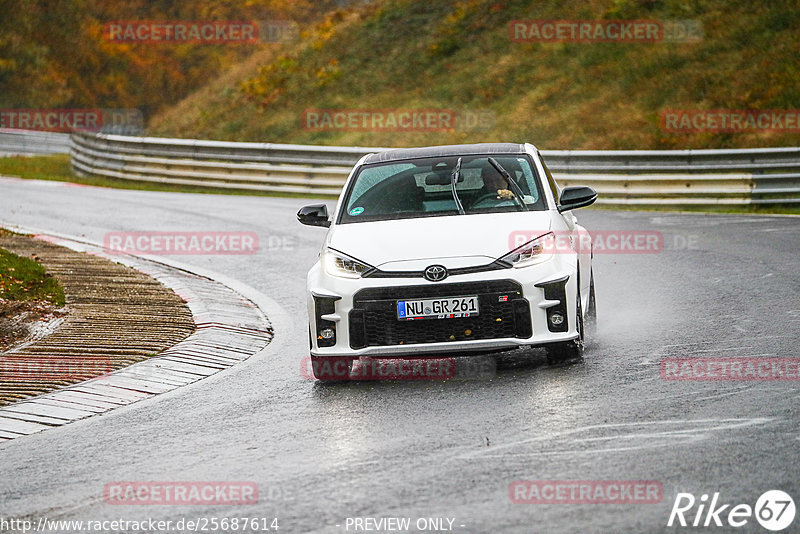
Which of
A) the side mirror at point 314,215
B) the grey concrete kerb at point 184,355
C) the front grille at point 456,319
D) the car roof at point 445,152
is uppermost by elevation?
the car roof at point 445,152

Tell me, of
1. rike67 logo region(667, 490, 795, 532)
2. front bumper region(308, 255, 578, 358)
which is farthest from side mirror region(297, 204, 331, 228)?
rike67 logo region(667, 490, 795, 532)

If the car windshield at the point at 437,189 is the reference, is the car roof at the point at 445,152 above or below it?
above

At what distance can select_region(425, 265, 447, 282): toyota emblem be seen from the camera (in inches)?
322

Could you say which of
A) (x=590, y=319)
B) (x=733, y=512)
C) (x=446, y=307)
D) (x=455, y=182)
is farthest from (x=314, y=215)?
(x=733, y=512)

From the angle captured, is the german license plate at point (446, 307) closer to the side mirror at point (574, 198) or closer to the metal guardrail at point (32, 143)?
the side mirror at point (574, 198)

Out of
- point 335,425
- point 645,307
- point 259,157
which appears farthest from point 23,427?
point 259,157

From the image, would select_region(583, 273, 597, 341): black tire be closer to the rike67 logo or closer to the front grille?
the front grille

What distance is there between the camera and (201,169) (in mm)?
A: 27531

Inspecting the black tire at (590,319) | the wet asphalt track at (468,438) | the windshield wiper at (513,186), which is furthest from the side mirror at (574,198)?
the wet asphalt track at (468,438)

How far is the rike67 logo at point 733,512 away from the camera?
5.11 meters

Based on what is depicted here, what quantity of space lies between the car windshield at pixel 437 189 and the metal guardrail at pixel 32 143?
3628cm

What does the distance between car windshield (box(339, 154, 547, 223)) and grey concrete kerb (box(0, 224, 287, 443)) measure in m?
1.68

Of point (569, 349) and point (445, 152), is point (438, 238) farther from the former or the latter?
point (445, 152)

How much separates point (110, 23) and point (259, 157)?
177 feet
